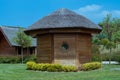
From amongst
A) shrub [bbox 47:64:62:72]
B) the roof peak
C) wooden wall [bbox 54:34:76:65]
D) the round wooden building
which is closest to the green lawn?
shrub [bbox 47:64:62:72]

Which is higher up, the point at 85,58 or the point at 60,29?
the point at 60,29

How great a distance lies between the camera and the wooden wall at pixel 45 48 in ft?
71.7

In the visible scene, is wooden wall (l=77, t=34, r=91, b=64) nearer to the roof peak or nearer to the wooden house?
the roof peak

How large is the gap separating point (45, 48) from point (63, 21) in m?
2.62

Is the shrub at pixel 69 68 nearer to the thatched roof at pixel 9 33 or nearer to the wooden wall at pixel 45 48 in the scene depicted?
the wooden wall at pixel 45 48

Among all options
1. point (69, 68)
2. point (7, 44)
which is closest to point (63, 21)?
point (69, 68)

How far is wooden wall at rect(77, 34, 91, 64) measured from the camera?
21.8 metres

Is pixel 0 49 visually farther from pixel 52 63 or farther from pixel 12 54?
pixel 52 63

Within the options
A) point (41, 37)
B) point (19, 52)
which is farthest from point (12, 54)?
point (41, 37)

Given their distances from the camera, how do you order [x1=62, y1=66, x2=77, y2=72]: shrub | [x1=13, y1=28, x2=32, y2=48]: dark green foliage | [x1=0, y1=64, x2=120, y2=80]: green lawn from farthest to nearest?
[x1=13, y1=28, x2=32, y2=48]: dark green foliage, [x1=62, y1=66, x2=77, y2=72]: shrub, [x1=0, y1=64, x2=120, y2=80]: green lawn

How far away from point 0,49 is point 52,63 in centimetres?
2707

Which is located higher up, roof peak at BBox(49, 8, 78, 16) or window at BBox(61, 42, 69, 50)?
roof peak at BBox(49, 8, 78, 16)

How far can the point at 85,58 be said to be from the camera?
2252 cm

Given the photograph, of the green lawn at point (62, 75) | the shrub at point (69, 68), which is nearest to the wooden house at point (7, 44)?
the shrub at point (69, 68)
